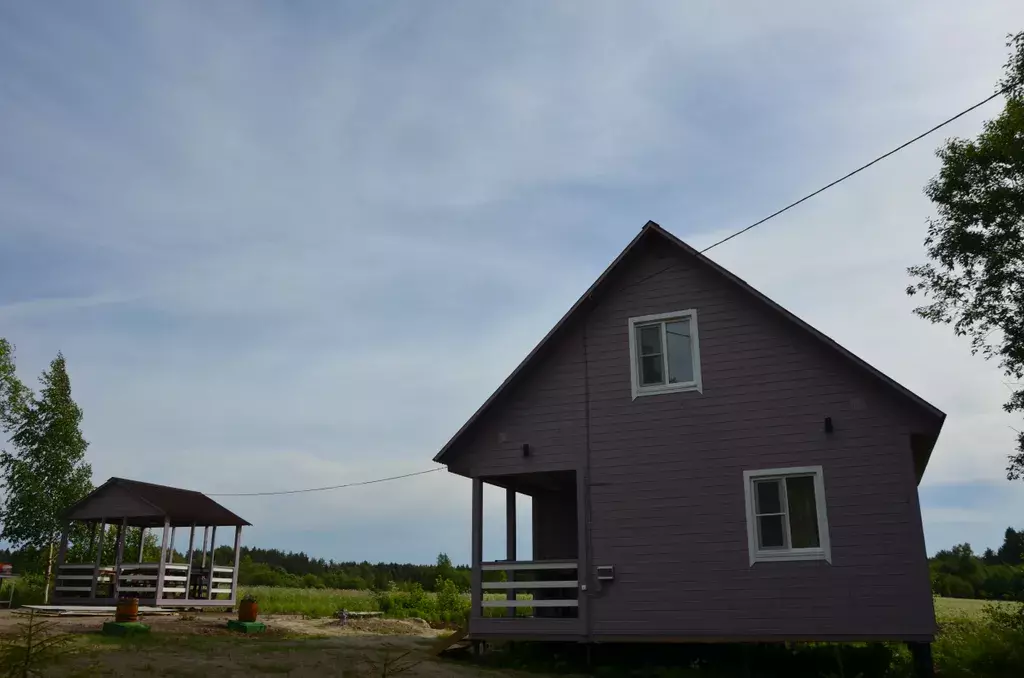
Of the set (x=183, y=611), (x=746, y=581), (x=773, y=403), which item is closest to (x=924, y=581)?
(x=746, y=581)

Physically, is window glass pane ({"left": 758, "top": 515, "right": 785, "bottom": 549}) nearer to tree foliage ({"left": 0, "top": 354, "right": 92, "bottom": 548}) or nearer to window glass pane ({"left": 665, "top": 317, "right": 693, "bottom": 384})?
window glass pane ({"left": 665, "top": 317, "right": 693, "bottom": 384})

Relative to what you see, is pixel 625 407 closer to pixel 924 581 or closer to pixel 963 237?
pixel 924 581

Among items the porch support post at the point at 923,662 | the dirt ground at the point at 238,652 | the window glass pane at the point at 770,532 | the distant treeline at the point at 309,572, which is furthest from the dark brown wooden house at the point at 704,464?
the distant treeline at the point at 309,572

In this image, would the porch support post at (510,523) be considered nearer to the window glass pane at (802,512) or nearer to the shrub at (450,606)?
the window glass pane at (802,512)

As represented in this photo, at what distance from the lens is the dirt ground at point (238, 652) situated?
43.7 ft

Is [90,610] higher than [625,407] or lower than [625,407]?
lower

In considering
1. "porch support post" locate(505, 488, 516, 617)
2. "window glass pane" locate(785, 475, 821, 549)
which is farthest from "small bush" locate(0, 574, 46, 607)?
"window glass pane" locate(785, 475, 821, 549)

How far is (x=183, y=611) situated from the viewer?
→ 26516 mm

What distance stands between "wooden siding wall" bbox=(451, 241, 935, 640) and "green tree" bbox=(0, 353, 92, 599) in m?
25.9

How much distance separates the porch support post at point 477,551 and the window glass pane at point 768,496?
→ 5.58 m

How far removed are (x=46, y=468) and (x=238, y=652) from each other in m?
24.5

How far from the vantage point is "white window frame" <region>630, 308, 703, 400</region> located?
52.9 feet

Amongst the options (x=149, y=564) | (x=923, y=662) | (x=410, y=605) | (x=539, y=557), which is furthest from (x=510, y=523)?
(x=410, y=605)

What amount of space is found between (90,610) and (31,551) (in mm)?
13832
